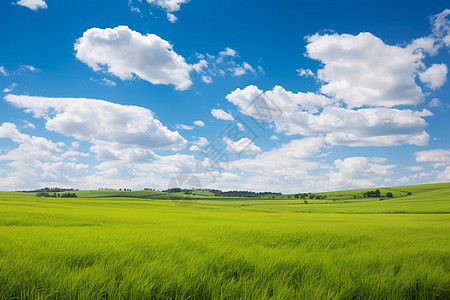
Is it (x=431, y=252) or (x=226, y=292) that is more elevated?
(x=226, y=292)

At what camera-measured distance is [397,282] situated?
408cm

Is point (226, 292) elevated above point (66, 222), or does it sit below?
above

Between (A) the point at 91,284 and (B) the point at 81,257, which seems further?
(B) the point at 81,257

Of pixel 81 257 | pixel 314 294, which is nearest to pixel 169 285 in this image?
pixel 314 294

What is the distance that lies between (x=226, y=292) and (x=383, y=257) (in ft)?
14.7

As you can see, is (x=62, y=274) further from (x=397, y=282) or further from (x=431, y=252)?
(x=431, y=252)

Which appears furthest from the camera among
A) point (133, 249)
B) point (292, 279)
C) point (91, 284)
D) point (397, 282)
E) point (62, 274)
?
point (133, 249)

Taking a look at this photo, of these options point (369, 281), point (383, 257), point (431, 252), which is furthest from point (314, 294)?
point (431, 252)

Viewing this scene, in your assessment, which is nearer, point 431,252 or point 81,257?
point 81,257

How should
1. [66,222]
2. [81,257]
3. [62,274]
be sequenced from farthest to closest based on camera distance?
[66,222] → [81,257] → [62,274]

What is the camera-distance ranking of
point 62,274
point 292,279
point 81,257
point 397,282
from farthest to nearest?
point 81,257, point 292,279, point 397,282, point 62,274

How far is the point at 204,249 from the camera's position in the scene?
5.96 metres

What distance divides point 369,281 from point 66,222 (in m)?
15.5

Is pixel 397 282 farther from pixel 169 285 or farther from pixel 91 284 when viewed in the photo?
pixel 91 284
